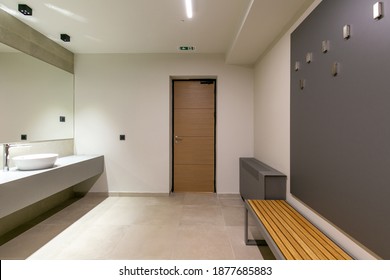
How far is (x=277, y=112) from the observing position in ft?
9.55

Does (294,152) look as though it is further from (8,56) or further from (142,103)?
(8,56)

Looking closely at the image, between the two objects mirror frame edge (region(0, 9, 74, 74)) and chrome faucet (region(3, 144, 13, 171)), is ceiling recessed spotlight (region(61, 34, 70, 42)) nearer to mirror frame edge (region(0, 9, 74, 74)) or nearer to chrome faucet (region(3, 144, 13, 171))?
mirror frame edge (region(0, 9, 74, 74))

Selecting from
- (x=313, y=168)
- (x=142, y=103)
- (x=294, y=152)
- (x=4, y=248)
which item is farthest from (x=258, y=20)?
(x=4, y=248)

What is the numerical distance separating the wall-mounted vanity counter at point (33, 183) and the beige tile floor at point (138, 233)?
50cm

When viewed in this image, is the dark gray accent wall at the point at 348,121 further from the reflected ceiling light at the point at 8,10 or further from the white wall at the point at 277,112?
the reflected ceiling light at the point at 8,10

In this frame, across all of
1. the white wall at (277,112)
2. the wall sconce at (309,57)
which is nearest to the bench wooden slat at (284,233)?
the white wall at (277,112)

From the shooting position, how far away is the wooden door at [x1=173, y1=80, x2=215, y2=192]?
4.47 m

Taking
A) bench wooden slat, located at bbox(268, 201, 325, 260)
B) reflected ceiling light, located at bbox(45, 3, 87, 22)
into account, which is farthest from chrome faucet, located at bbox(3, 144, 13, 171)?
bench wooden slat, located at bbox(268, 201, 325, 260)

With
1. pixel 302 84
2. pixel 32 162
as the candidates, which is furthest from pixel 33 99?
pixel 302 84

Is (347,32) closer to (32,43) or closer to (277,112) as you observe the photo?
(277,112)

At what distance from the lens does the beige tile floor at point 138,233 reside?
229 centimetres

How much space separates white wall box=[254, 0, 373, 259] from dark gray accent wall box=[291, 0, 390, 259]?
0.63 ft

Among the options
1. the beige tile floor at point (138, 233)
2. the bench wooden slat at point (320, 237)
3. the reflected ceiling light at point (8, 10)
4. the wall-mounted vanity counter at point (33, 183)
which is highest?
the reflected ceiling light at point (8, 10)

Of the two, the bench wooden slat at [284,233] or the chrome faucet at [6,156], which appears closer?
the bench wooden slat at [284,233]
